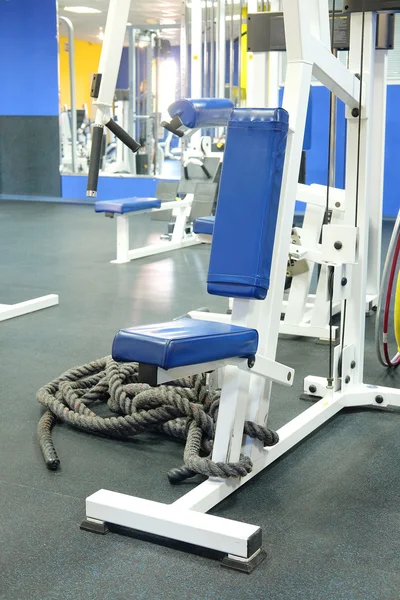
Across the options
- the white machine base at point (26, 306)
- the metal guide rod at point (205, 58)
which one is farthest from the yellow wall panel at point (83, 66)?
the white machine base at point (26, 306)

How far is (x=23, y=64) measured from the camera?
9.62 meters

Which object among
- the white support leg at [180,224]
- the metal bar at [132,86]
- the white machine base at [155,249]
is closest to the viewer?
the white machine base at [155,249]

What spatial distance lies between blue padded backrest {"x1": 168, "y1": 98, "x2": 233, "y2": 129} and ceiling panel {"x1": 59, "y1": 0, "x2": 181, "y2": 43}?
584cm

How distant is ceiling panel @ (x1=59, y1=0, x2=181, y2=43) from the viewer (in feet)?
31.8

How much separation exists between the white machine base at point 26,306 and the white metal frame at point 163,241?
1321 mm

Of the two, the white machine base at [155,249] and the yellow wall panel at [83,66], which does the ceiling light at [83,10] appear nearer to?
the yellow wall panel at [83,66]

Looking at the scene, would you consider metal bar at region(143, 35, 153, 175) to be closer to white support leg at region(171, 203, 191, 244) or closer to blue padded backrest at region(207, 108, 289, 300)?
white support leg at region(171, 203, 191, 244)

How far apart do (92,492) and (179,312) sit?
2048 millimetres

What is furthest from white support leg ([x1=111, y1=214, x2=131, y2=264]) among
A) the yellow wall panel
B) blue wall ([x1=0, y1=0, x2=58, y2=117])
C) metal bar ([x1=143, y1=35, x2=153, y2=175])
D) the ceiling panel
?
the yellow wall panel

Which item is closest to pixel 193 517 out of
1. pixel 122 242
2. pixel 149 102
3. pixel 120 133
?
pixel 120 133

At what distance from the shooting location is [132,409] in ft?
7.64

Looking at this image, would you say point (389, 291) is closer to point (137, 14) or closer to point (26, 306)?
point (26, 306)

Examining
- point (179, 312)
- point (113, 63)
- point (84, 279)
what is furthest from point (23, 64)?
point (113, 63)

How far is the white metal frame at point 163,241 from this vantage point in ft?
17.6
